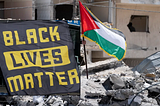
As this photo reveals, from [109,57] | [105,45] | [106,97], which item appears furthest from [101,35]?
[109,57]

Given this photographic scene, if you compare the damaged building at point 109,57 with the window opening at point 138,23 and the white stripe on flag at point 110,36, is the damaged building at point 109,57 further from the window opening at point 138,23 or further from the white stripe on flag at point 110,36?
the white stripe on flag at point 110,36

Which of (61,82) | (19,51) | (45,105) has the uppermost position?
(19,51)

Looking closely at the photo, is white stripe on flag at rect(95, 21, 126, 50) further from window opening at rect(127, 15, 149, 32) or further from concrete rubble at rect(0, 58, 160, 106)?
window opening at rect(127, 15, 149, 32)

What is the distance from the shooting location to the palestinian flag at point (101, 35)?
691 cm

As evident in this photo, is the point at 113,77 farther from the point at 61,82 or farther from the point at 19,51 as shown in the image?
the point at 19,51

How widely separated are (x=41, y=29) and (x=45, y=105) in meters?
2.40

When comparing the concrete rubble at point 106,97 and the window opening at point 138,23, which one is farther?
the window opening at point 138,23

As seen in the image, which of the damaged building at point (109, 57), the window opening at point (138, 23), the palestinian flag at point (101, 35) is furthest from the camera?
the window opening at point (138, 23)

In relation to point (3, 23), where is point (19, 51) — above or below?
below

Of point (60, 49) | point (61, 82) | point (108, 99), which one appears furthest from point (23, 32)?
point (108, 99)

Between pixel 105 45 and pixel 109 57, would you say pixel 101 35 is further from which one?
pixel 109 57

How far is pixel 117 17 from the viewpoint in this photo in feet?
59.9

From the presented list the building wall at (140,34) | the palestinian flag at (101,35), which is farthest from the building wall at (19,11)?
the palestinian flag at (101,35)

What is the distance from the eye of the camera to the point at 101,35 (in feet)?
23.0
